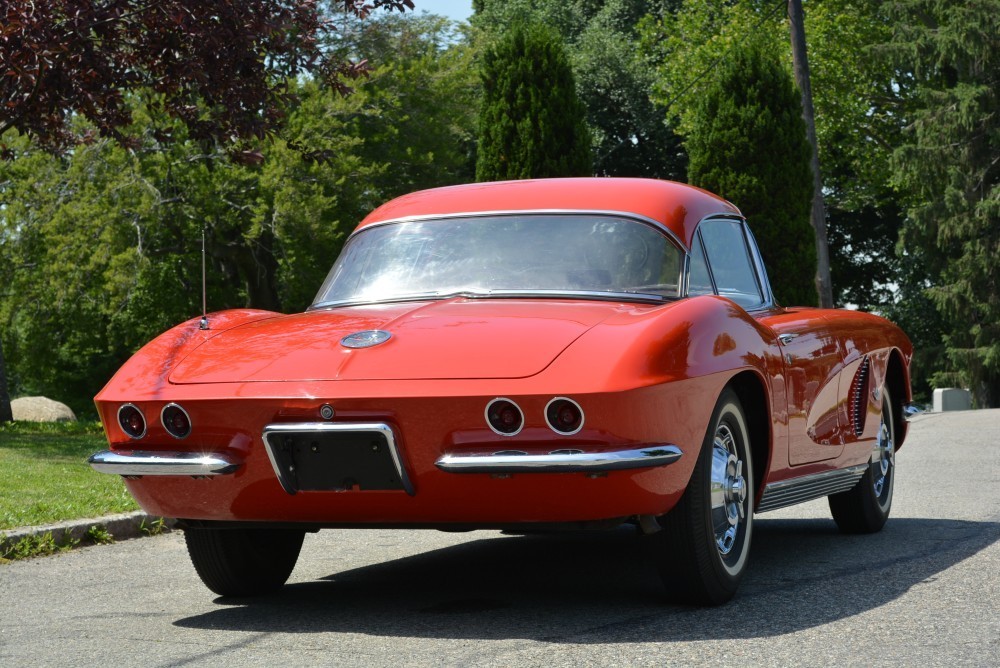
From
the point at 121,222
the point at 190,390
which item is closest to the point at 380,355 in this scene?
the point at 190,390

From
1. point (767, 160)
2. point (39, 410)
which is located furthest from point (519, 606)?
point (39, 410)

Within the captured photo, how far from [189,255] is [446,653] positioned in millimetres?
33210

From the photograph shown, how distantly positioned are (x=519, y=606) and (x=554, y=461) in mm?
1017

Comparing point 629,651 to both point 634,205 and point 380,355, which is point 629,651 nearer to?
point 380,355

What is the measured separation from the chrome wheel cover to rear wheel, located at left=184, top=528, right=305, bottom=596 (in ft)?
6.11

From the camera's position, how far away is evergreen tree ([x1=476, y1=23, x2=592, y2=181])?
74.5ft

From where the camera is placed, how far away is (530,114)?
22.9 m

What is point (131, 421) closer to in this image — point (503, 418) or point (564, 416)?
point (503, 418)

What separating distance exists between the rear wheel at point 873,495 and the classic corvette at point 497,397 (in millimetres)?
1115

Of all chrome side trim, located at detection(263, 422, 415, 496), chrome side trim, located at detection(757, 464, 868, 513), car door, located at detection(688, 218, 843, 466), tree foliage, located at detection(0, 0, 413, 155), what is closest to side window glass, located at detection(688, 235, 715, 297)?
car door, located at detection(688, 218, 843, 466)

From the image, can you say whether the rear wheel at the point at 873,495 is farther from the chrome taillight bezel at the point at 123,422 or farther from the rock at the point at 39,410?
the rock at the point at 39,410

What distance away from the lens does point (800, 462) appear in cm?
614

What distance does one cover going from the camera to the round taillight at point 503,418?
4.55 meters

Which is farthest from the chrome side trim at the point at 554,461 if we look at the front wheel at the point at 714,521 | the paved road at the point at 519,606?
the paved road at the point at 519,606
